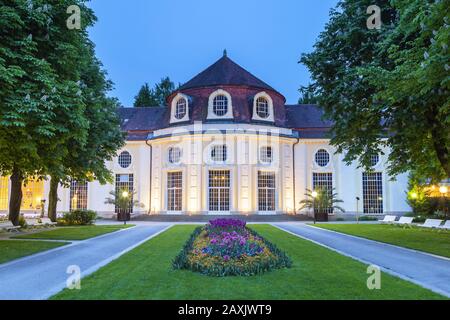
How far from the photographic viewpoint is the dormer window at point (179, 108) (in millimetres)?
34781

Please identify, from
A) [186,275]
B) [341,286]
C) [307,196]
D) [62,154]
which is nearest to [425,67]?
[341,286]

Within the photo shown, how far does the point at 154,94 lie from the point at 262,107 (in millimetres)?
32379

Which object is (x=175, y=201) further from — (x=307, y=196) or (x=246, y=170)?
(x=307, y=196)

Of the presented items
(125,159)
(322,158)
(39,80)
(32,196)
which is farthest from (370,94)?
(32,196)

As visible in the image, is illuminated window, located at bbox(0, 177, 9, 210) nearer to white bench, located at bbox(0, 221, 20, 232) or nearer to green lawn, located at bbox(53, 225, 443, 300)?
white bench, located at bbox(0, 221, 20, 232)

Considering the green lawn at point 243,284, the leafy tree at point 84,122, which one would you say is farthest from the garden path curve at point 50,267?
the leafy tree at point 84,122

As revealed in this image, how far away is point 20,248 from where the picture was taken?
14.3m

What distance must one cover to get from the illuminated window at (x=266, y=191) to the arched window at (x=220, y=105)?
5.40 metres

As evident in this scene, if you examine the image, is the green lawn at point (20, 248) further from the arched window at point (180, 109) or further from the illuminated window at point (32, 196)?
the illuminated window at point (32, 196)

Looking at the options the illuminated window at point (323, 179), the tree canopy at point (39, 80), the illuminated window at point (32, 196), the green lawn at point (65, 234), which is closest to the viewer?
the tree canopy at point (39, 80)

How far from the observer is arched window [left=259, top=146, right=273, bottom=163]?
34188mm

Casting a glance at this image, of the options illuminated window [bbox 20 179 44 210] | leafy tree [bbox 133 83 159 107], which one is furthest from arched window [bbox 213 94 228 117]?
leafy tree [bbox 133 83 159 107]

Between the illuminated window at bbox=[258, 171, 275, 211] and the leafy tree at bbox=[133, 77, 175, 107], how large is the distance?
98.1 feet

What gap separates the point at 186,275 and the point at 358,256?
5.96 meters
